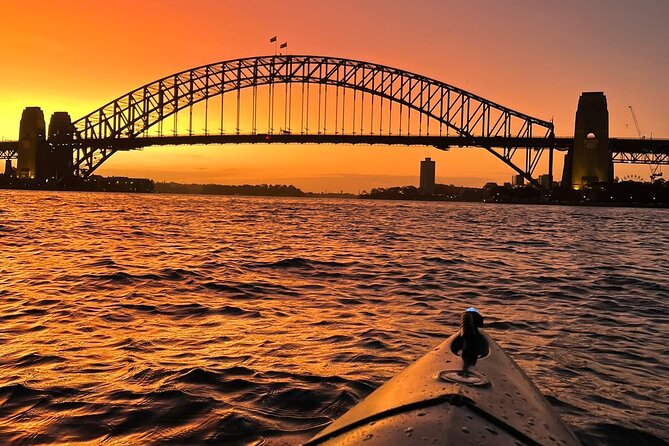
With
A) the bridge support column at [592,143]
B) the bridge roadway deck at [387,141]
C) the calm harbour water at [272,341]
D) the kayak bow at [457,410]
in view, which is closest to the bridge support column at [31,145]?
the bridge roadway deck at [387,141]

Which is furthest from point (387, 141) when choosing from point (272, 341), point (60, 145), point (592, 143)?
point (272, 341)

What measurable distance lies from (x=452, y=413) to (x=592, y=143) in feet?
369

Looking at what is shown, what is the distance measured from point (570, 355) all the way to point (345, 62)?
315ft

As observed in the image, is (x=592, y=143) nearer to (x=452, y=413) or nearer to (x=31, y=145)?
(x=452, y=413)

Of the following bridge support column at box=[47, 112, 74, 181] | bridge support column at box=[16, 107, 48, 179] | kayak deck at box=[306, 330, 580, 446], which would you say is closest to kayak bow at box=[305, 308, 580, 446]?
kayak deck at box=[306, 330, 580, 446]

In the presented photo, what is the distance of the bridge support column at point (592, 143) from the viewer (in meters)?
102

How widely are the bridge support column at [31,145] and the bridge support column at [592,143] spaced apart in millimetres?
113631

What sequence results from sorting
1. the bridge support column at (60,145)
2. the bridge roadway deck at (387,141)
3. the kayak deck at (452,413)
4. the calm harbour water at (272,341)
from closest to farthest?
the kayak deck at (452,413)
the calm harbour water at (272,341)
the bridge roadway deck at (387,141)
the bridge support column at (60,145)

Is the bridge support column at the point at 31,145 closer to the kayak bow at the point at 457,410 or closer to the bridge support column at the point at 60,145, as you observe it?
the bridge support column at the point at 60,145

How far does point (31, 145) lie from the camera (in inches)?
4675

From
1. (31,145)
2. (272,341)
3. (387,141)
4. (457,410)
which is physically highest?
(31,145)

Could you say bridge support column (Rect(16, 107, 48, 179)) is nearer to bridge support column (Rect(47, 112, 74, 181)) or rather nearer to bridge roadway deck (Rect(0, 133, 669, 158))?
bridge support column (Rect(47, 112, 74, 181))

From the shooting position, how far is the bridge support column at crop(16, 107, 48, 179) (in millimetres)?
118250

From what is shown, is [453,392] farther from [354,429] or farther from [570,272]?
[570,272]
